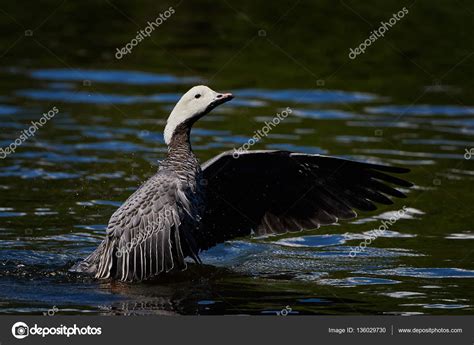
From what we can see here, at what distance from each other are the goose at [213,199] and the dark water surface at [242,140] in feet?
1.02

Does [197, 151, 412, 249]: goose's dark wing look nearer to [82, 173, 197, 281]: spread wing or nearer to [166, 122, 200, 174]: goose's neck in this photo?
[166, 122, 200, 174]: goose's neck

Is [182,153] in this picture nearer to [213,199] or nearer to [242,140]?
[213,199]

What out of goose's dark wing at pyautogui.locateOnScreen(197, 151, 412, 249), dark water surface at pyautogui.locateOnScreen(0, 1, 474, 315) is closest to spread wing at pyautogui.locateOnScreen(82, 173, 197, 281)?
dark water surface at pyautogui.locateOnScreen(0, 1, 474, 315)

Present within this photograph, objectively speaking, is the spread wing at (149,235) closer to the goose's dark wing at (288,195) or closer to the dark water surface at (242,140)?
the dark water surface at (242,140)

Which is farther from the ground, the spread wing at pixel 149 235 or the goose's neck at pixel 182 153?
the goose's neck at pixel 182 153

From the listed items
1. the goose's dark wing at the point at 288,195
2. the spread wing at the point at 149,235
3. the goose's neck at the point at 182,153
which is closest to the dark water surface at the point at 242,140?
the spread wing at the point at 149,235

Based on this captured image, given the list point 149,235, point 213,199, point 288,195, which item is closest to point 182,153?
point 213,199

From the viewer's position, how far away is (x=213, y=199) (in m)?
12.1

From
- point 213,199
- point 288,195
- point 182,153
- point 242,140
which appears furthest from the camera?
point 242,140

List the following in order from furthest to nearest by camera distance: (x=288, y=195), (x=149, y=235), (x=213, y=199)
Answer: (x=288, y=195), (x=213, y=199), (x=149, y=235)

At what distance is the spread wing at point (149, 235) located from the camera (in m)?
10.8

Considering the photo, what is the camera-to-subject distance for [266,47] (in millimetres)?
21656

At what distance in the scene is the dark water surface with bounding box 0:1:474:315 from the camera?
10930 millimetres

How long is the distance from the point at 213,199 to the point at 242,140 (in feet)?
14.8
